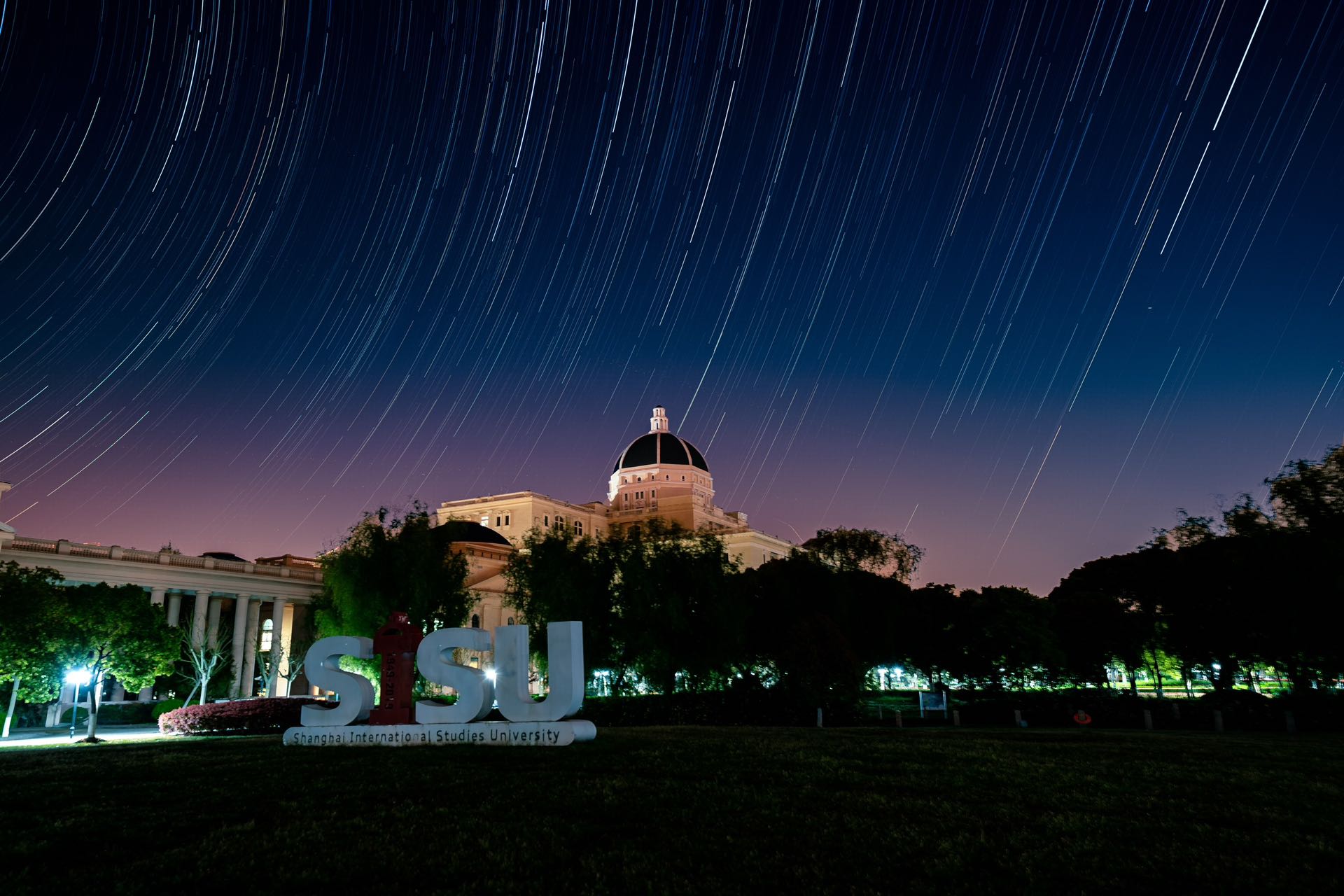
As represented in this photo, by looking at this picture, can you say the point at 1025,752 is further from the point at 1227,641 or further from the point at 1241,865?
the point at 1227,641

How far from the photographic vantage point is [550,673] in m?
22.2

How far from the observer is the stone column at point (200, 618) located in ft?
198

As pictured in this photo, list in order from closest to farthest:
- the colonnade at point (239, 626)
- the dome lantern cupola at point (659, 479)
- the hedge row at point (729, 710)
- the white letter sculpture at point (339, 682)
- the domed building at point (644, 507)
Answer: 1. the white letter sculpture at point (339, 682)
2. the hedge row at point (729, 710)
3. the colonnade at point (239, 626)
4. the domed building at point (644, 507)
5. the dome lantern cupola at point (659, 479)

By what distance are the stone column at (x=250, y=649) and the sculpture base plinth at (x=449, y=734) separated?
4615cm

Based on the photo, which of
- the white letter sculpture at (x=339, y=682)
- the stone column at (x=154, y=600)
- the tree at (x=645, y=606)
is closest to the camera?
the white letter sculpture at (x=339, y=682)

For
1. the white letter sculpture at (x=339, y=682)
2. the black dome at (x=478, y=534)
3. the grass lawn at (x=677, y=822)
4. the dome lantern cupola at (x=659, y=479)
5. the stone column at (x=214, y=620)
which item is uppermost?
the dome lantern cupola at (x=659, y=479)

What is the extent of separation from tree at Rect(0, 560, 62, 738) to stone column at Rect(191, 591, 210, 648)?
635 inches

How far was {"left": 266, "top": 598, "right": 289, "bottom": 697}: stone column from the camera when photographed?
6362 centimetres

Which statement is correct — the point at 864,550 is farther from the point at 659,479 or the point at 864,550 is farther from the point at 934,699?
the point at 659,479

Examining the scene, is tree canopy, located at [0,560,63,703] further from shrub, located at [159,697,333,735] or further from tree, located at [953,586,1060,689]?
tree, located at [953,586,1060,689]

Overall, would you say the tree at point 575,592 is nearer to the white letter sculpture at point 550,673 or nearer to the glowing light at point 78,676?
the glowing light at point 78,676

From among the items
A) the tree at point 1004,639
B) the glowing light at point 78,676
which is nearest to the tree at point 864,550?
the tree at point 1004,639

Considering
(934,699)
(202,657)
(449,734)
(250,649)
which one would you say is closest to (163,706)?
(202,657)

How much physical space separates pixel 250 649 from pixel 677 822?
6679cm
